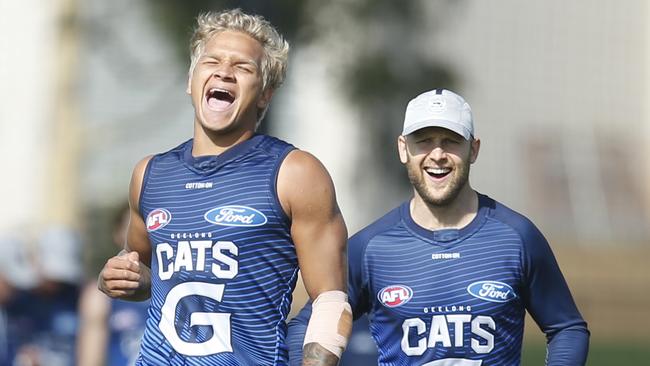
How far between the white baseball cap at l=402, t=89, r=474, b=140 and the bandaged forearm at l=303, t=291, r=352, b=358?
1080 mm

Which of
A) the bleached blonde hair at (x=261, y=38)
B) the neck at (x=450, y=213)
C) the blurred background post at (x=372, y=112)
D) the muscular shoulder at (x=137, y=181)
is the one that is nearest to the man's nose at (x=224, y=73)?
the bleached blonde hair at (x=261, y=38)

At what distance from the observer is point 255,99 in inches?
213

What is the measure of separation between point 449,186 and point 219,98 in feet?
3.68

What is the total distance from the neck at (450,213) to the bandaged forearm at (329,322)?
3.31 ft

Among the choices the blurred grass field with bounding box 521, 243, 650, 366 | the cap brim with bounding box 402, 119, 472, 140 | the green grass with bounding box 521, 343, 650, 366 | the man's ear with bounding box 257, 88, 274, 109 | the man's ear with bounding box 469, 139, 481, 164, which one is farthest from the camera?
the blurred grass field with bounding box 521, 243, 650, 366

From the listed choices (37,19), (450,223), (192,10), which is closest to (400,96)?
(192,10)

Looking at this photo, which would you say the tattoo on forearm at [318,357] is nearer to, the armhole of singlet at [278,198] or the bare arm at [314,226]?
the bare arm at [314,226]

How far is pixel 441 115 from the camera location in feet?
20.2

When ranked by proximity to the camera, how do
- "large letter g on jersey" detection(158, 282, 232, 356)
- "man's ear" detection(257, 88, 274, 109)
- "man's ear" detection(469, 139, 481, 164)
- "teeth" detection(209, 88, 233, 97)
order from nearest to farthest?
"large letter g on jersey" detection(158, 282, 232, 356), "teeth" detection(209, 88, 233, 97), "man's ear" detection(257, 88, 274, 109), "man's ear" detection(469, 139, 481, 164)

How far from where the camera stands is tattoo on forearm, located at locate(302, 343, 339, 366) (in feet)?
17.1

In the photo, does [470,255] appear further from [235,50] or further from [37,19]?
[37,19]

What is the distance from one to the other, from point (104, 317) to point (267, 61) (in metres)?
4.10

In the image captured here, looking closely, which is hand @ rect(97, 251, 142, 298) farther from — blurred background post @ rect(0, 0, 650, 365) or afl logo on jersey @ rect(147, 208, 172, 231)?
blurred background post @ rect(0, 0, 650, 365)

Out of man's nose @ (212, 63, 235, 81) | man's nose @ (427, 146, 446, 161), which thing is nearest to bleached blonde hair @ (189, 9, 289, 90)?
man's nose @ (212, 63, 235, 81)
